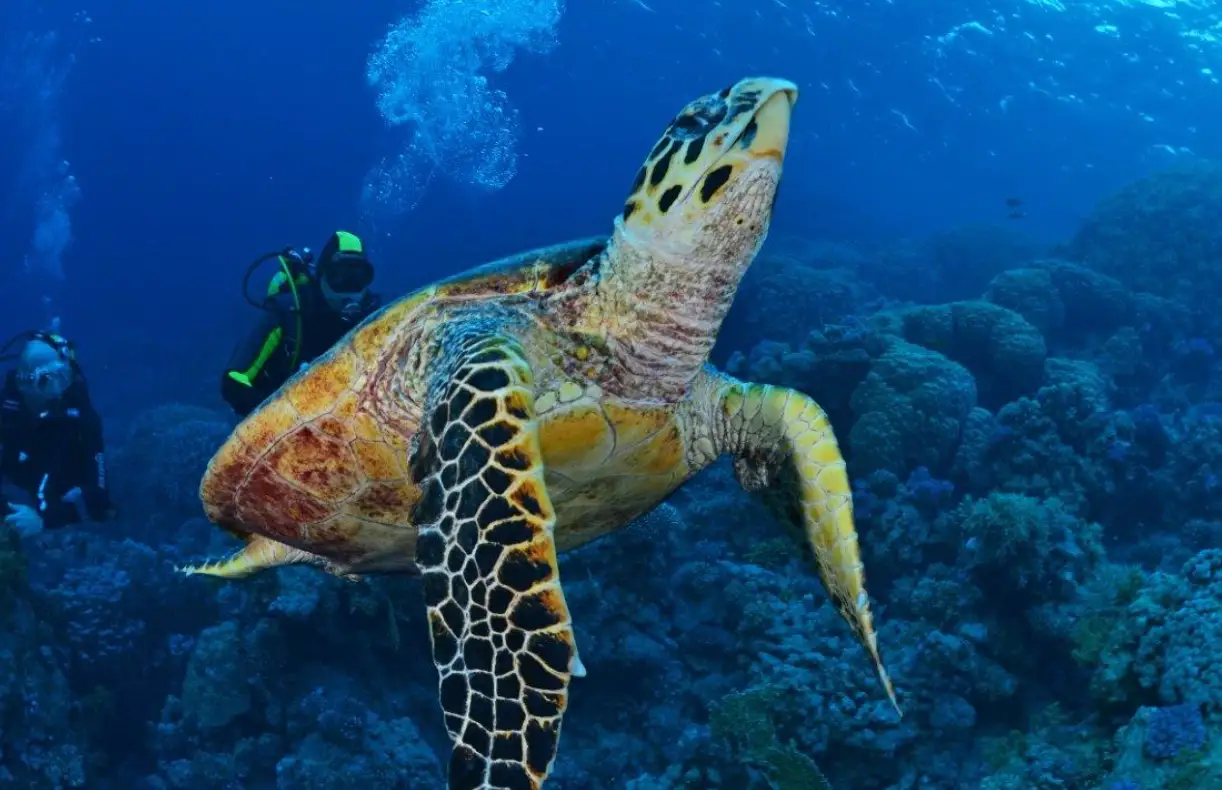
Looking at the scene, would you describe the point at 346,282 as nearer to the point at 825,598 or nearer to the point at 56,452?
the point at 56,452

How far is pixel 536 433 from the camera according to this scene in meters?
1.83

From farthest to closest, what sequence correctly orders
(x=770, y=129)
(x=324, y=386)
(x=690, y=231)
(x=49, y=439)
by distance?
(x=49, y=439), (x=324, y=386), (x=690, y=231), (x=770, y=129)

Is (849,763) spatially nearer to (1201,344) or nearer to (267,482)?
(267,482)

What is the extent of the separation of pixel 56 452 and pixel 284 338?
2.99 metres

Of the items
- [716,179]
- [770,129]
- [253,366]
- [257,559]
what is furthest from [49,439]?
[770,129]

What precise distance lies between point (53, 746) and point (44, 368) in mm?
2870

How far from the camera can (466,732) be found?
1.53 m

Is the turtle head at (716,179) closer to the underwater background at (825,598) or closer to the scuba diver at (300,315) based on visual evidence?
the underwater background at (825,598)

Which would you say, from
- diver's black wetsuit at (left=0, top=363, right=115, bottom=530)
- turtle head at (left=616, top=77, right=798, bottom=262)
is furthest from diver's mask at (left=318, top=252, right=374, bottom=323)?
turtle head at (left=616, top=77, right=798, bottom=262)

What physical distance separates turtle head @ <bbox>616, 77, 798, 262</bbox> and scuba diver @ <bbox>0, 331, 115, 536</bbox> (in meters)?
5.96

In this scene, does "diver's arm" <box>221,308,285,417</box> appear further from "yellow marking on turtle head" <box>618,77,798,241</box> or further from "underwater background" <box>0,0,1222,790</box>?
"yellow marking on turtle head" <box>618,77,798,241</box>

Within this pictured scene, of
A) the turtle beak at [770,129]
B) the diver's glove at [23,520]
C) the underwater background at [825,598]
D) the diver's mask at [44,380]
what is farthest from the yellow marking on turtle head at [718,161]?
the diver's glove at [23,520]

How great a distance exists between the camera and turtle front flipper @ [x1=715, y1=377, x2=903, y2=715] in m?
2.79

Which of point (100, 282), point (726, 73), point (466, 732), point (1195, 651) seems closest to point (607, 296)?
point (466, 732)
